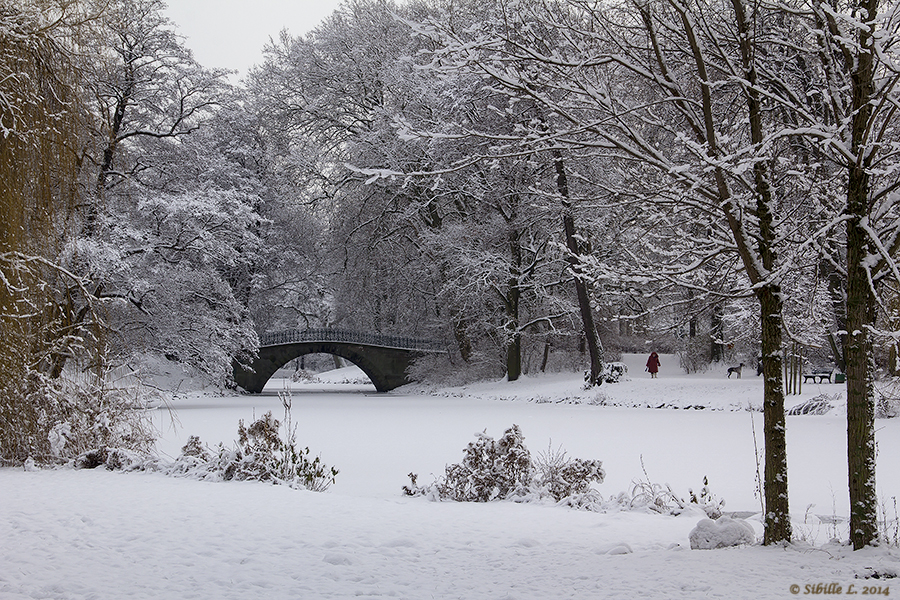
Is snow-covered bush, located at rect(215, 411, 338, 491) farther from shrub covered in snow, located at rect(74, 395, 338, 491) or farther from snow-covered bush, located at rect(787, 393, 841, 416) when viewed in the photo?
snow-covered bush, located at rect(787, 393, 841, 416)

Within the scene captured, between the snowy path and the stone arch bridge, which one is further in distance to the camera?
the stone arch bridge

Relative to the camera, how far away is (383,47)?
25953 mm

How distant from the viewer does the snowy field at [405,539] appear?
3.71m

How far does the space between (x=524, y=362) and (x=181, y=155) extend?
45.4 ft

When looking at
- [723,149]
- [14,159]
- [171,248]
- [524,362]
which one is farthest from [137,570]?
[524,362]

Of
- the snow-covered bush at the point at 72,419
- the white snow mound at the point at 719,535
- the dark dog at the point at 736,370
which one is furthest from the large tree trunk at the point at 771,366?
the dark dog at the point at 736,370

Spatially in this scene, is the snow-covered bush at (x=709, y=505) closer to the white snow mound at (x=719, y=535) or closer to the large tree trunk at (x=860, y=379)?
the white snow mound at (x=719, y=535)

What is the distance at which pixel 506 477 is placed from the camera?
6.91m

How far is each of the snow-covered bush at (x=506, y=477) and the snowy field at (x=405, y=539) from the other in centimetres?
28

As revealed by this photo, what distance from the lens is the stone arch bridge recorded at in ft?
102

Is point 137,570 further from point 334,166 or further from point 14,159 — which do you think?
point 334,166

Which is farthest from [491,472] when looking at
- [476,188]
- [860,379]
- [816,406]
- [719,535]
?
[476,188]

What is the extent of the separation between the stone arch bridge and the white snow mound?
87.4 ft

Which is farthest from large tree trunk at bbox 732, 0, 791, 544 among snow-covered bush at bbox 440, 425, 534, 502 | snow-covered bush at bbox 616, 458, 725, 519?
snow-covered bush at bbox 440, 425, 534, 502
